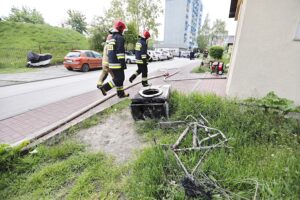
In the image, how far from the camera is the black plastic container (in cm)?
370

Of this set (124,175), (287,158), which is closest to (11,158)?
(124,175)

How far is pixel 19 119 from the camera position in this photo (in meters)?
4.22

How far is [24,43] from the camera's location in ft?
68.4

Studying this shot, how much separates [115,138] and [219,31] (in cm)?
5253

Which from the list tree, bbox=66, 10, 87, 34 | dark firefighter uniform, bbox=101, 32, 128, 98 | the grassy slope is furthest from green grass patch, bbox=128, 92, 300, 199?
tree, bbox=66, 10, 87, 34

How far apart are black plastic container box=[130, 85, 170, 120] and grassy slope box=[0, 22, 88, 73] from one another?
47.1 feet

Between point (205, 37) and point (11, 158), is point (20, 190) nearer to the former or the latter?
point (11, 158)

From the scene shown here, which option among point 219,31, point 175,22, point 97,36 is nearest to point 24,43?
point 97,36

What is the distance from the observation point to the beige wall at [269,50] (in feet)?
12.8

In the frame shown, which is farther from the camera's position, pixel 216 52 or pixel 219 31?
pixel 219 31

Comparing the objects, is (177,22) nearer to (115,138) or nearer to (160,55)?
(160,55)

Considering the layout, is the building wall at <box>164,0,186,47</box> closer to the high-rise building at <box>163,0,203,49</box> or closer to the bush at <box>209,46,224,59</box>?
the high-rise building at <box>163,0,203,49</box>

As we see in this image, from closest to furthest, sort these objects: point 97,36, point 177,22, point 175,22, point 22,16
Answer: point 97,36 < point 22,16 < point 177,22 < point 175,22

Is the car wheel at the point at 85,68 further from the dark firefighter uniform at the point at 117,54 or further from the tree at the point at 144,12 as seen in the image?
the tree at the point at 144,12
